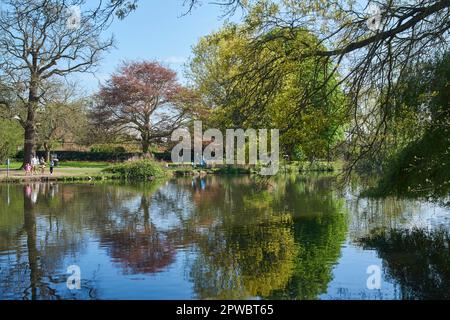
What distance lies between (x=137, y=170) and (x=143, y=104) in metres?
12.5

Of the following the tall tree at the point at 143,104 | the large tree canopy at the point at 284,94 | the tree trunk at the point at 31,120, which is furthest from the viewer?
the tall tree at the point at 143,104

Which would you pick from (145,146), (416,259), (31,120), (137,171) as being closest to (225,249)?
(416,259)

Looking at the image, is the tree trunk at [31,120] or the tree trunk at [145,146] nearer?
the tree trunk at [31,120]

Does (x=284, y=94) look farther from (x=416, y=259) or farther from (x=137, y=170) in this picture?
(x=137, y=170)

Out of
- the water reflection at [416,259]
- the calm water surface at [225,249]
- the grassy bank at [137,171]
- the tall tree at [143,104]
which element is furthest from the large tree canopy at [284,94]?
the tall tree at [143,104]

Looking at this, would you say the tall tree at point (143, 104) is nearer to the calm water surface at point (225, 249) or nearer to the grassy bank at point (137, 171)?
the grassy bank at point (137, 171)

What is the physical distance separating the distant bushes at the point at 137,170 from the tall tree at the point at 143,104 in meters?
10.2

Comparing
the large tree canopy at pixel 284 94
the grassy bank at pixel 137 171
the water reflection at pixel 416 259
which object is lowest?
the water reflection at pixel 416 259

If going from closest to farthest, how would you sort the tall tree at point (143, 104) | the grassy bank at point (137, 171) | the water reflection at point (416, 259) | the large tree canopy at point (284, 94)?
1. the water reflection at point (416, 259)
2. the large tree canopy at point (284, 94)
3. the grassy bank at point (137, 171)
4. the tall tree at point (143, 104)

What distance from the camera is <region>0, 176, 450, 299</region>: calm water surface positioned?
8.04 m

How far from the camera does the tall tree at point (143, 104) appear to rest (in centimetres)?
4459

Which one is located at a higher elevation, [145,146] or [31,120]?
[31,120]

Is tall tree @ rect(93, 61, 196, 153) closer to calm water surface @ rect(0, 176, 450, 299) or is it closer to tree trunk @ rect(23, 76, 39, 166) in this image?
tree trunk @ rect(23, 76, 39, 166)

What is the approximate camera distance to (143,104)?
45125 millimetres
